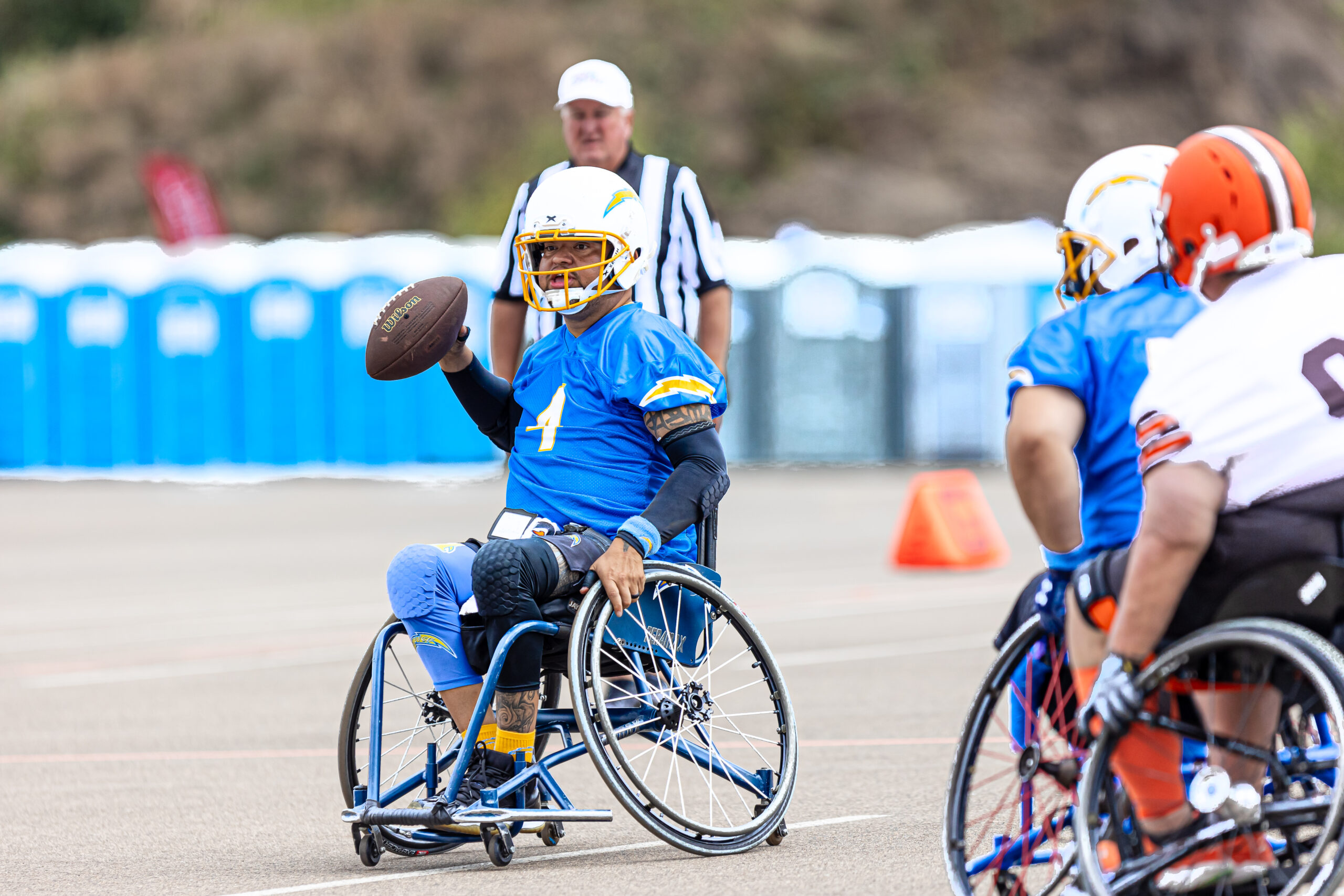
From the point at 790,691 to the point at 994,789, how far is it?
162 inches

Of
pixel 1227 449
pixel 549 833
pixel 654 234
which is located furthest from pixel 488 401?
pixel 1227 449

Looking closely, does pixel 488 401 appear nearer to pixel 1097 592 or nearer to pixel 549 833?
pixel 549 833

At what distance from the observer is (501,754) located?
17.6 feet

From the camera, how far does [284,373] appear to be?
1000 inches

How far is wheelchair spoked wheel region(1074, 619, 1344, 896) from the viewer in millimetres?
3543

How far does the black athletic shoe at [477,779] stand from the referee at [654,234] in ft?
6.85

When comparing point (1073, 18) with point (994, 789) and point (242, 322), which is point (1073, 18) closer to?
point (242, 322)

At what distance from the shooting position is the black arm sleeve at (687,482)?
544cm

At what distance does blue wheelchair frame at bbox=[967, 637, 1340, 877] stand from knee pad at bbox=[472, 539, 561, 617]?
1.25 m

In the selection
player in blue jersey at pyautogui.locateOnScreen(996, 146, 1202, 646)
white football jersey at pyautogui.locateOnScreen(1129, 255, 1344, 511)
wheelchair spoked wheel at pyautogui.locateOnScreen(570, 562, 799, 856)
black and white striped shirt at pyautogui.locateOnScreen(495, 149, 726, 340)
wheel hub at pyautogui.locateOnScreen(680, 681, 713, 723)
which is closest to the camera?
white football jersey at pyautogui.locateOnScreen(1129, 255, 1344, 511)

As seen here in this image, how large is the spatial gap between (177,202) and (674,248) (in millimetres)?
26237

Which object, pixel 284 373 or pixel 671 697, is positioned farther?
pixel 284 373

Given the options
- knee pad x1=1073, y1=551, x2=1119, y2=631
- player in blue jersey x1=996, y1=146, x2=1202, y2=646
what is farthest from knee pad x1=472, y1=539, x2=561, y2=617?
knee pad x1=1073, y1=551, x2=1119, y2=631

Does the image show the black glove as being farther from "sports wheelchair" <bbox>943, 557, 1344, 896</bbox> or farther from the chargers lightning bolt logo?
the chargers lightning bolt logo
